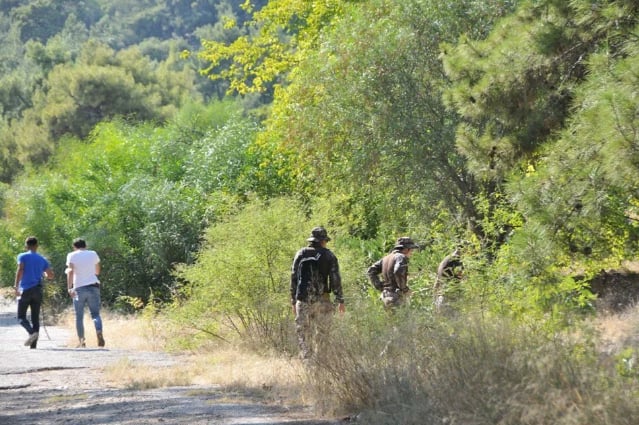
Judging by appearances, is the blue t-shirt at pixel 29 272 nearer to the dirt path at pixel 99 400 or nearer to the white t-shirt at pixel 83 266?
the white t-shirt at pixel 83 266

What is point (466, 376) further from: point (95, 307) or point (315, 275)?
point (95, 307)

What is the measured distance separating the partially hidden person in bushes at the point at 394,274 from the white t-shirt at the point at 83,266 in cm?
472

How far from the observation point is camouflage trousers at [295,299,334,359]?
10.2 m

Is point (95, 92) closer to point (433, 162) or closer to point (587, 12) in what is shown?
point (433, 162)

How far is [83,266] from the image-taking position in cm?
1755

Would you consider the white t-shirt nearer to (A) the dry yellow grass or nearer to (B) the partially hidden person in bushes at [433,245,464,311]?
(A) the dry yellow grass

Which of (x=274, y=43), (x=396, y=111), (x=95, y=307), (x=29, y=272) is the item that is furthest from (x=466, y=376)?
(x=274, y=43)

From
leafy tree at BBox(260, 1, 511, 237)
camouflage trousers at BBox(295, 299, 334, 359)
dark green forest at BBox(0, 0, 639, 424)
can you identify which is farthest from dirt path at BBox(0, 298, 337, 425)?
leafy tree at BBox(260, 1, 511, 237)

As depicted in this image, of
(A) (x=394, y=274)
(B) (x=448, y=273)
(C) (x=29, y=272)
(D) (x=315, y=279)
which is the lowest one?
(D) (x=315, y=279)

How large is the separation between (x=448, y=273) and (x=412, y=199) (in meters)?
6.76

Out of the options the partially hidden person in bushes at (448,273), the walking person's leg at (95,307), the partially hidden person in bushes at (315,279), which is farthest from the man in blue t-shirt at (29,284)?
the partially hidden person in bushes at (448,273)

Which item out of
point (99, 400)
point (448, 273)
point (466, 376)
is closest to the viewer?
point (466, 376)

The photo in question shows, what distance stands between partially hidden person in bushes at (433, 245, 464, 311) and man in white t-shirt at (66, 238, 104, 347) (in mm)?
5989

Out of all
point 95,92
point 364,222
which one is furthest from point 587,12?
point 95,92
